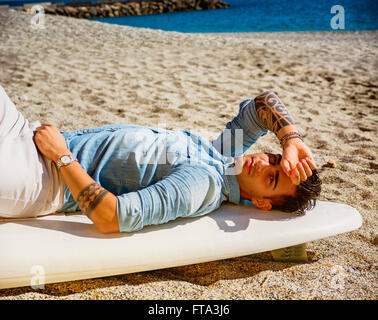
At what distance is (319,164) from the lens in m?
2.91

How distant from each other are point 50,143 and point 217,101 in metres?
2.98

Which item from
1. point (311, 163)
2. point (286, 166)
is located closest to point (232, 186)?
point (286, 166)

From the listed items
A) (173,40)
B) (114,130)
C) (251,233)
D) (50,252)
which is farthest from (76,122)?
(173,40)

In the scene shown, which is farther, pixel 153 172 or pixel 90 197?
pixel 153 172

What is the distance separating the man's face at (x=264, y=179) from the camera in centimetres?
180

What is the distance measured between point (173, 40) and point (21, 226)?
24.1 ft

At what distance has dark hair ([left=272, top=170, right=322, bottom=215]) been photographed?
5.84 feet

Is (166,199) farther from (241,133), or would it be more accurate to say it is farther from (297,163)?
(241,133)

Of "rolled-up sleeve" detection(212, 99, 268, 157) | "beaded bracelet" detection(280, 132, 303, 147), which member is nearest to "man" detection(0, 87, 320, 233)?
"beaded bracelet" detection(280, 132, 303, 147)

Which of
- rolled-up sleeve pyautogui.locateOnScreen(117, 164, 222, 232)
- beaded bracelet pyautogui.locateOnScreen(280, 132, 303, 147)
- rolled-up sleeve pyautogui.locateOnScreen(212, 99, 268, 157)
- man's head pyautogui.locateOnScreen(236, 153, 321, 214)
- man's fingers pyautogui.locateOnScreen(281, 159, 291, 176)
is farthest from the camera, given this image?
rolled-up sleeve pyautogui.locateOnScreen(212, 99, 268, 157)

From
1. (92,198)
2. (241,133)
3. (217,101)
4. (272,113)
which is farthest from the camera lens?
(217,101)

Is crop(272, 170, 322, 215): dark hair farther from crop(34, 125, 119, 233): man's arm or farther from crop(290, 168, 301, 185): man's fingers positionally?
crop(34, 125, 119, 233): man's arm

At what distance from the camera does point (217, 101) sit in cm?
434

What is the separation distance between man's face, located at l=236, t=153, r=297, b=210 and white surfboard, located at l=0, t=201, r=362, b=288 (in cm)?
14
